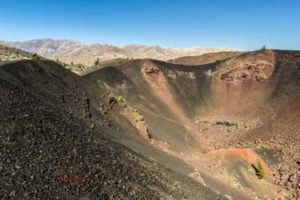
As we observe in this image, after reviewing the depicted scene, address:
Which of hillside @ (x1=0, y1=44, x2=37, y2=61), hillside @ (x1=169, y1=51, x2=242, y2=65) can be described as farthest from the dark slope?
hillside @ (x1=169, y1=51, x2=242, y2=65)

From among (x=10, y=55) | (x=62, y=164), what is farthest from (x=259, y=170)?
(x=10, y=55)

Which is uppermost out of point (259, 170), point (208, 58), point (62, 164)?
point (62, 164)

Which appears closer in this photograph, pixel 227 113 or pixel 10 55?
pixel 10 55

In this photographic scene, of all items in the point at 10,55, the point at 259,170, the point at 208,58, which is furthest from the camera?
the point at 208,58

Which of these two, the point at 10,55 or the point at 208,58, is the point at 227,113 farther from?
the point at 208,58

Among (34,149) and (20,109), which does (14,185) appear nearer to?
(34,149)

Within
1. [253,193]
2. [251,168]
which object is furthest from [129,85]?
[253,193]

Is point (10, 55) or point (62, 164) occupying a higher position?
point (62, 164)

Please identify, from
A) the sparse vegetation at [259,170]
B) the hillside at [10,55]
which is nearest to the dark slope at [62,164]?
the sparse vegetation at [259,170]
